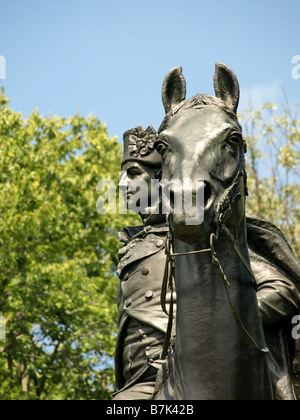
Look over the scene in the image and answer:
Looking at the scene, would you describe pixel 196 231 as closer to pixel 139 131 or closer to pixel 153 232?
pixel 153 232

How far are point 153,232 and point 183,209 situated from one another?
8.44 ft

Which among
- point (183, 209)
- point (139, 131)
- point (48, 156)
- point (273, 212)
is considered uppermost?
point (48, 156)

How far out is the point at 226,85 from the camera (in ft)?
16.5

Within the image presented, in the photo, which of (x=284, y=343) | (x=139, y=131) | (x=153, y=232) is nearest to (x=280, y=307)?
(x=284, y=343)

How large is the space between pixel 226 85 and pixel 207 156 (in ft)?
3.20

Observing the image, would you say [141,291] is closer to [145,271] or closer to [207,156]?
[145,271]

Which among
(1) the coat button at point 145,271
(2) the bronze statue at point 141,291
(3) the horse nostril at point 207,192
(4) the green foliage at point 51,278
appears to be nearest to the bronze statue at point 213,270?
(3) the horse nostril at point 207,192

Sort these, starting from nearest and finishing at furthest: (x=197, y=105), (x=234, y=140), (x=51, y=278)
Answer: (x=234, y=140), (x=197, y=105), (x=51, y=278)

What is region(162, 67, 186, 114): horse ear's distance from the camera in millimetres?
5070

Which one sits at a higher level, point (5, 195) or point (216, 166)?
point (5, 195)

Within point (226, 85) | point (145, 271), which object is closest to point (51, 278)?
point (145, 271)

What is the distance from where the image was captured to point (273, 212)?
75.7 ft

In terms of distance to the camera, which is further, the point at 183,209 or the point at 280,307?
the point at 280,307

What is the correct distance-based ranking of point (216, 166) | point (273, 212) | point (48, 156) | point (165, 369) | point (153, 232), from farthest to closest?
point (48, 156)
point (273, 212)
point (153, 232)
point (165, 369)
point (216, 166)
